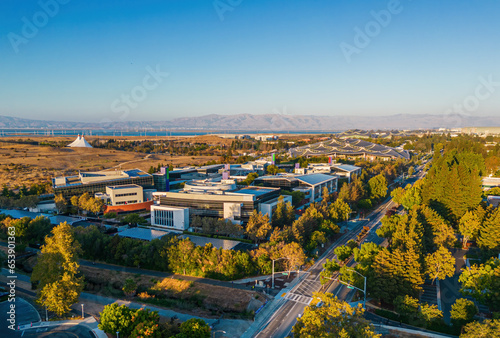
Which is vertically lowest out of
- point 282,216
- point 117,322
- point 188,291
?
point 188,291

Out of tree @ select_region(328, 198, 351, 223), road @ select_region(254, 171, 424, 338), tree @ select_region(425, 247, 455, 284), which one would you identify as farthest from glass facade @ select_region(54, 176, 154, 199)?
tree @ select_region(425, 247, 455, 284)

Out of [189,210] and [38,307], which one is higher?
[189,210]

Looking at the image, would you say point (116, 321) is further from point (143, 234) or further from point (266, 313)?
point (143, 234)

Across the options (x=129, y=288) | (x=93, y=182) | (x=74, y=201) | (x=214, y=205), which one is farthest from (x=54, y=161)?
(x=129, y=288)

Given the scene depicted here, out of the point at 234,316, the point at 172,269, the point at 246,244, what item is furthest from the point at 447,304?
the point at 172,269

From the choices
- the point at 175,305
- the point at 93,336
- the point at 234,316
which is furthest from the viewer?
the point at 175,305

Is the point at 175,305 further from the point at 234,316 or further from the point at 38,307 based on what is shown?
the point at 38,307

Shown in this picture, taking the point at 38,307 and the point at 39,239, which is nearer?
the point at 38,307
